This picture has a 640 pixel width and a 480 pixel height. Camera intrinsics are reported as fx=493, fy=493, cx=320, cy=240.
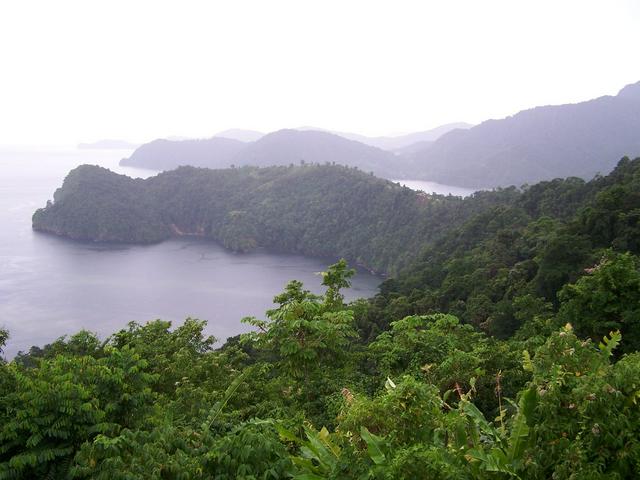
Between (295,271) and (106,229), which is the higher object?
(106,229)

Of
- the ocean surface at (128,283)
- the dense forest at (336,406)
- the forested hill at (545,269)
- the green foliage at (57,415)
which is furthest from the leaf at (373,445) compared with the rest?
the ocean surface at (128,283)

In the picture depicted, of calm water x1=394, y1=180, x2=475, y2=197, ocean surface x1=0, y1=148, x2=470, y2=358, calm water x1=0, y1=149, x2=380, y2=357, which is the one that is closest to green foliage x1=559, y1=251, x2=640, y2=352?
ocean surface x1=0, y1=148, x2=470, y2=358

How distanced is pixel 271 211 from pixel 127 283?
149 ft

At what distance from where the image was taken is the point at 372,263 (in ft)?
281

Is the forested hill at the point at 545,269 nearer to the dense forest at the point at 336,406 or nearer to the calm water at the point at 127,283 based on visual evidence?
the dense forest at the point at 336,406

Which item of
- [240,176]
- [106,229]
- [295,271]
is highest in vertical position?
[240,176]

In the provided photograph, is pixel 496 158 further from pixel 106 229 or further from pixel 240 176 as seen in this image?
pixel 106 229

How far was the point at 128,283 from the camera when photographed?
236 ft

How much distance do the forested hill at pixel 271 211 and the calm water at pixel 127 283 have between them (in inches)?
222

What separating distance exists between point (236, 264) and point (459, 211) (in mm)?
38997

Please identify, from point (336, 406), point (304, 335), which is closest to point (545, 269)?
point (304, 335)

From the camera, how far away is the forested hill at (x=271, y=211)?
86.4m

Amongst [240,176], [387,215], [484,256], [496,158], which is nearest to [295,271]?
[387,215]

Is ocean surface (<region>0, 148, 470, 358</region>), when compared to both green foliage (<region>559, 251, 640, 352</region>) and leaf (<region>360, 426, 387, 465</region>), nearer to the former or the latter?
green foliage (<region>559, 251, 640, 352</region>)
